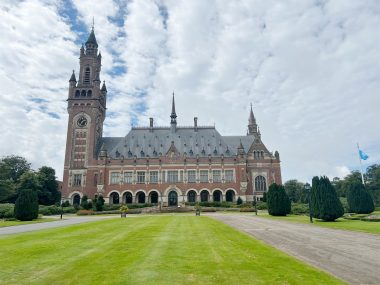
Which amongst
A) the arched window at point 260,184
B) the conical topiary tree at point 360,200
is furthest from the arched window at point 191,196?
the conical topiary tree at point 360,200

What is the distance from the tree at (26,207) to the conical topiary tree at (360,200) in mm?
43061

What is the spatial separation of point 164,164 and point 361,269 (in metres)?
61.2

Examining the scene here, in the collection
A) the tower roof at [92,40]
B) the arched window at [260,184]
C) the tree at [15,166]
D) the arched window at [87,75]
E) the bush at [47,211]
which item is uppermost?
the tower roof at [92,40]

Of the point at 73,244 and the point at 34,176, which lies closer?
the point at 73,244

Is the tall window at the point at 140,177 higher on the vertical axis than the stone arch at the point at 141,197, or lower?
higher

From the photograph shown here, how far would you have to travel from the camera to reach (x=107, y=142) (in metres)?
75.9

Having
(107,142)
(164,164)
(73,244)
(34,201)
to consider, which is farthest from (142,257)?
(107,142)

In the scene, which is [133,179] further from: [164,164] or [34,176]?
[34,176]

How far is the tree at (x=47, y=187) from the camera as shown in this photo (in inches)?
2746

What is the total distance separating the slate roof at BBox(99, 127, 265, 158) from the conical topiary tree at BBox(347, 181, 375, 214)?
33.9 meters

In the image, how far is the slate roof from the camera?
71375 mm

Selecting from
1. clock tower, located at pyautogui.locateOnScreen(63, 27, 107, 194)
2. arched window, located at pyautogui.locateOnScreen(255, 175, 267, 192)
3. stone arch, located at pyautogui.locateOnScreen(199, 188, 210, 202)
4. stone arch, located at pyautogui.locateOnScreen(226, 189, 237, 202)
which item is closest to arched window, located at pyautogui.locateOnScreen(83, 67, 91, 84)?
clock tower, located at pyautogui.locateOnScreen(63, 27, 107, 194)

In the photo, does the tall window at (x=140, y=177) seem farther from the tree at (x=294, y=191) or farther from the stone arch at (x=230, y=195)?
the tree at (x=294, y=191)

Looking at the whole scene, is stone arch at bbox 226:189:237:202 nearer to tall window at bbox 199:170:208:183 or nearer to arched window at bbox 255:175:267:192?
arched window at bbox 255:175:267:192
